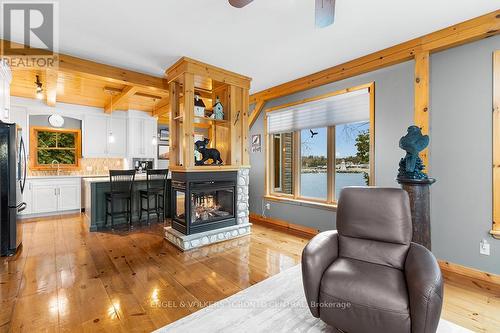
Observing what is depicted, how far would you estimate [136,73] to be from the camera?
3.85 m

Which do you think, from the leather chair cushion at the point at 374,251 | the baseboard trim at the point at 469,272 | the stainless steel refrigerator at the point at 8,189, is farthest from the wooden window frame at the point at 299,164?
the stainless steel refrigerator at the point at 8,189

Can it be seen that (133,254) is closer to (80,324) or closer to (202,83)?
(80,324)

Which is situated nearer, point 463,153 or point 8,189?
point 463,153

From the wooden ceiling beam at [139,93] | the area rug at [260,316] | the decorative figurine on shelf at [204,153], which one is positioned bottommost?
the area rug at [260,316]

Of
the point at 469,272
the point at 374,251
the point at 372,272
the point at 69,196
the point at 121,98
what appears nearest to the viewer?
the point at 372,272

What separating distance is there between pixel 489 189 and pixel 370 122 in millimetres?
1478

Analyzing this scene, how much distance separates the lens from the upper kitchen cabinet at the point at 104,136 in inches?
243

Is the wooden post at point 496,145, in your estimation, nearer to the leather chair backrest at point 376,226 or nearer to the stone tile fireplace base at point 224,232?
the leather chair backrest at point 376,226

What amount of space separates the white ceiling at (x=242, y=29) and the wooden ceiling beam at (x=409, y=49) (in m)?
0.08

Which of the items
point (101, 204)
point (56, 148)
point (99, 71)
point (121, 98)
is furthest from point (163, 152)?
point (99, 71)

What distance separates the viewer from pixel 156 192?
476cm

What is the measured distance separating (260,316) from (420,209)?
6.10 feet

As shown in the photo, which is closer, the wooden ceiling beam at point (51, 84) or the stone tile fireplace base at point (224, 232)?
the stone tile fireplace base at point (224, 232)

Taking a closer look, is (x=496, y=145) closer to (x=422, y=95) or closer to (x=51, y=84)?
(x=422, y=95)
